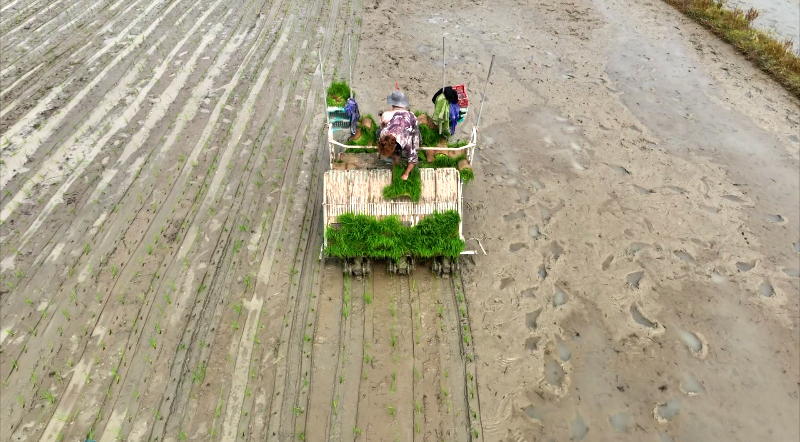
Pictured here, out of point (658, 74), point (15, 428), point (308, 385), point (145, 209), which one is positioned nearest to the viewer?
point (15, 428)

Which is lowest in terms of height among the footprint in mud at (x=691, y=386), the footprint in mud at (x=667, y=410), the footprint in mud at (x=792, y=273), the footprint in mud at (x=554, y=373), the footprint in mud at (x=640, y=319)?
the footprint in mud at (x=554, y=373)

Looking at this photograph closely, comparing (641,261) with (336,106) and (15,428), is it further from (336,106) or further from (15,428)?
(15,428)

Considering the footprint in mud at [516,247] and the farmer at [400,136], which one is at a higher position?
the farmer at [400,136]

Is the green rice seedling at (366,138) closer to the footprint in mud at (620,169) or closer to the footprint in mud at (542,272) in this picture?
the footprint in mud at (542,272)

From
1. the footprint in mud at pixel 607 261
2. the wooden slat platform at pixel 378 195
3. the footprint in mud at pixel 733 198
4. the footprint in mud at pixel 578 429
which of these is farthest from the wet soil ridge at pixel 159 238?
the footprint in mud at pixel 733 198

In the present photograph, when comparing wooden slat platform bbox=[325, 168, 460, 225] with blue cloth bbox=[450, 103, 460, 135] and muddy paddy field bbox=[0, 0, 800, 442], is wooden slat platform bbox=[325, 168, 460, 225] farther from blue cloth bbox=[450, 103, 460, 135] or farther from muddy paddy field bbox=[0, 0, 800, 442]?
muddy paddy field bbox=[0, 0, 800, 442]

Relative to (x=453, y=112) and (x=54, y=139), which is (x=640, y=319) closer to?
(x=453, y=112)

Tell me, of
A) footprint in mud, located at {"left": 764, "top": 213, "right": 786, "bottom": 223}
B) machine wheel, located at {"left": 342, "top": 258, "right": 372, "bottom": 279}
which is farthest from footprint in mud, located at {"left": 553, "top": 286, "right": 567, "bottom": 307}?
footprint in mud, located at {"left": 764, "top": 213, "right": 786, "bottom": 223}

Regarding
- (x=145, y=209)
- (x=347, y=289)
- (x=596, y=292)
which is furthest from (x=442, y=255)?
(x=145, y=209)
